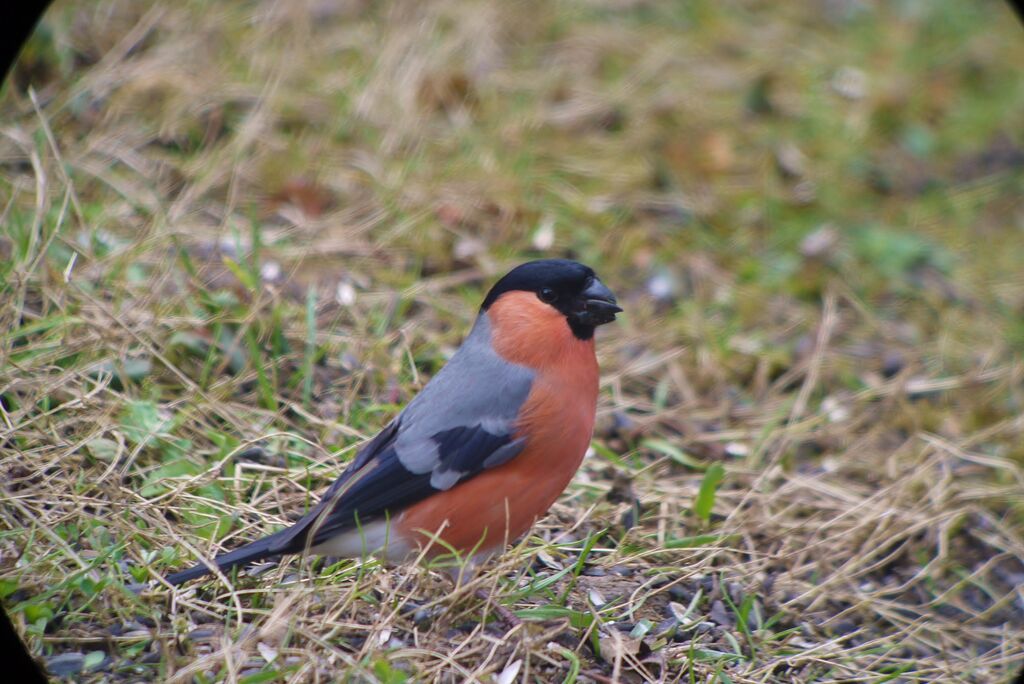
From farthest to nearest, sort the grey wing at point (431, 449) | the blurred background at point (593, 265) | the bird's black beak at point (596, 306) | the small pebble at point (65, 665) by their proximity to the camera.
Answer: the blurred background at point (593, 265) < the bird's black beak at point (596, 306) < the grey wing at point (431, 449) < the small pebble at point (65, 665)

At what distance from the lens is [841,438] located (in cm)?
536

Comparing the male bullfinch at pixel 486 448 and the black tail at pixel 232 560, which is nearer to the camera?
the black tail at pixel 232 560

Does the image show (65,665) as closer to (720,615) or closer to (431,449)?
(431,449)

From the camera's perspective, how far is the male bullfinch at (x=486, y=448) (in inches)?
144

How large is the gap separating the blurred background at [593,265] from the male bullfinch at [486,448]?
42cm

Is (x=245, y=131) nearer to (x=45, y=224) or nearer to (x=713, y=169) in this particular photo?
(x=45, y=224)

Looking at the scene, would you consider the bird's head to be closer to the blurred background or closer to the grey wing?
the grey wing

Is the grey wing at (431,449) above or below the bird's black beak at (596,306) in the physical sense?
below

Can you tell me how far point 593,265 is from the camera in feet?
20.3

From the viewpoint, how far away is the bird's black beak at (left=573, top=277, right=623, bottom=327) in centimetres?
389

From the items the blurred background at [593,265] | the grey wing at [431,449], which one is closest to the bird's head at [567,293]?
the grey wing at [431,449]

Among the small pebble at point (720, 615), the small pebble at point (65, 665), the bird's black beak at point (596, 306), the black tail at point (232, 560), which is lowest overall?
the small pebble at point (720, 615)

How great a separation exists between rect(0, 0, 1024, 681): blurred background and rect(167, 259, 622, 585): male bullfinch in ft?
1.37

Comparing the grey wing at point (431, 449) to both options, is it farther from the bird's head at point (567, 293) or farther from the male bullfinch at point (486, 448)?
the bird's head at point (567, 293)
